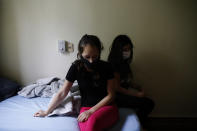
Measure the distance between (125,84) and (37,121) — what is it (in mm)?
940

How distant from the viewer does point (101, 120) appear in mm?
980

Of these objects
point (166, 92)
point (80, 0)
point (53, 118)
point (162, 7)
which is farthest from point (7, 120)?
point (162, 7)

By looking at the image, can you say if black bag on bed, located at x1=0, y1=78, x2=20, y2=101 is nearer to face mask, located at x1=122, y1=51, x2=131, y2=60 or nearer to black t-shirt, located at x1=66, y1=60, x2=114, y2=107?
black t-shirt, located at x1=66, y1=60, x2=114, y2=107

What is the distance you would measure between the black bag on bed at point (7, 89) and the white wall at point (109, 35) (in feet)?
0.74

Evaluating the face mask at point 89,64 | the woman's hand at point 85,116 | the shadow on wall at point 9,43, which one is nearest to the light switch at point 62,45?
the shadow on wall at point 9,43

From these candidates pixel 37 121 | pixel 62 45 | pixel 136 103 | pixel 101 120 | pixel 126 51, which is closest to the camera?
pixel 101 120

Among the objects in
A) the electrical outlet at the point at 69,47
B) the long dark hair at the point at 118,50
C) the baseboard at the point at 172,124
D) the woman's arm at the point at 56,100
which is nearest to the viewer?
the woman's arm at the point at 56,100

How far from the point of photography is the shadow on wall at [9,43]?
1.77 metres

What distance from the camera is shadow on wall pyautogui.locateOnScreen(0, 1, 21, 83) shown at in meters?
1.77

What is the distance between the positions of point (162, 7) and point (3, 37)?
2.08 m

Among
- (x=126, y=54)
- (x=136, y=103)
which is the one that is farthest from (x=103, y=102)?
(x=126, y=54)

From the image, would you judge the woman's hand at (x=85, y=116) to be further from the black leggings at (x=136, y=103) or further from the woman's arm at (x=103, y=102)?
the black leggings at (x=136, y=103)

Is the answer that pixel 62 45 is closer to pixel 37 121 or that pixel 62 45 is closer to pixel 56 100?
pixel 56 100

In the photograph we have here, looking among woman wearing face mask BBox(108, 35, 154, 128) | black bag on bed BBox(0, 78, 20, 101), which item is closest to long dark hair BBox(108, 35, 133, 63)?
woman wearing face mask BBox(108, 35, 154, 128)
